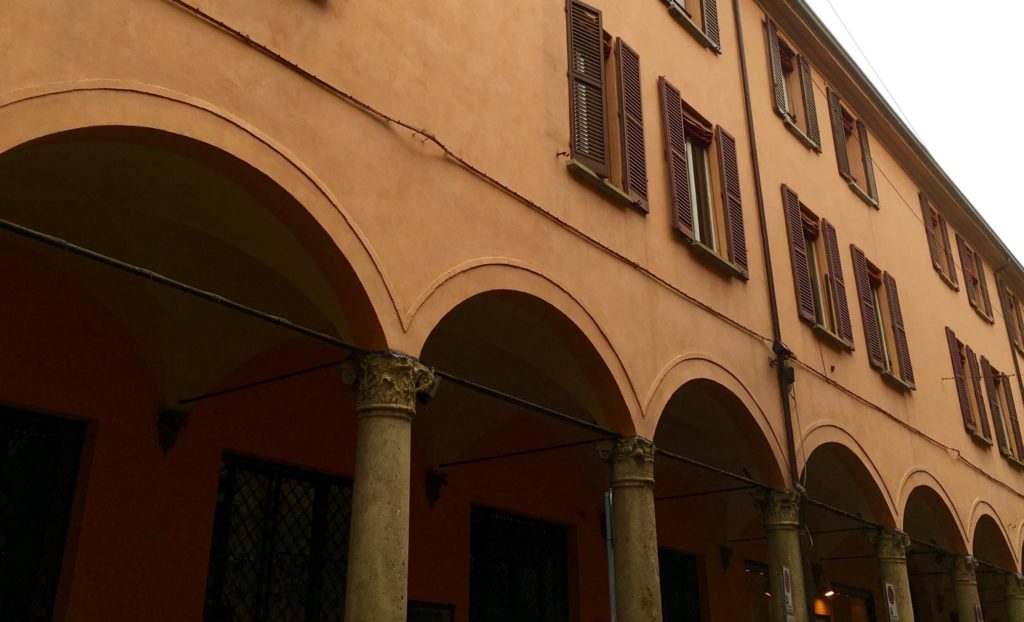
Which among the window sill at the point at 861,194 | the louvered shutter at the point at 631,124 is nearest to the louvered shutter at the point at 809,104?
the window sill at the point at 861,194

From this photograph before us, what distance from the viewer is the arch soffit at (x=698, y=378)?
8039 millimetres

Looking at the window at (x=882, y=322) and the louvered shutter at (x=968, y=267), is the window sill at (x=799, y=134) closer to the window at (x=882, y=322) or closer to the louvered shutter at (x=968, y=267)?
the window at (x=882, y=322)

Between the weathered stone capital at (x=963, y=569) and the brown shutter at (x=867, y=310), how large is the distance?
3.27m

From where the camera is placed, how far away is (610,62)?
896 centimetres

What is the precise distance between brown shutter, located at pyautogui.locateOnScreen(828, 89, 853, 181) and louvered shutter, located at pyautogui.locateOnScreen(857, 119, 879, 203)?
1.60 feet

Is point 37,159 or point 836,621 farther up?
point 37,159

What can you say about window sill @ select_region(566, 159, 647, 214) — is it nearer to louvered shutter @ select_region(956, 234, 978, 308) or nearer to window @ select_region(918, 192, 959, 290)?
window @ select_region(918, 192, 959, 290)

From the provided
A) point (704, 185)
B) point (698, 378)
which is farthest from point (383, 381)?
point (704, 185)

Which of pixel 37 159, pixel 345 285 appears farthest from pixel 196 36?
pixel 345 285

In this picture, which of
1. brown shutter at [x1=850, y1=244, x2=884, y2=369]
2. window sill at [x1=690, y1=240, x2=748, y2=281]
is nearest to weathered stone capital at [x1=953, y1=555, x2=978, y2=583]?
brown shutter at [x1=850, y1=244, x2=884, y2=369]

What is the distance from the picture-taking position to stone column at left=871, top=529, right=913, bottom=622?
1155cm

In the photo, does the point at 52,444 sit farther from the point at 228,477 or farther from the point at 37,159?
the point at 37,159

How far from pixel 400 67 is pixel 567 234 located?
6.29 feet

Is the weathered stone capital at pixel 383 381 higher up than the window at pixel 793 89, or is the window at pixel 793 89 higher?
the window at pixel 793 89
